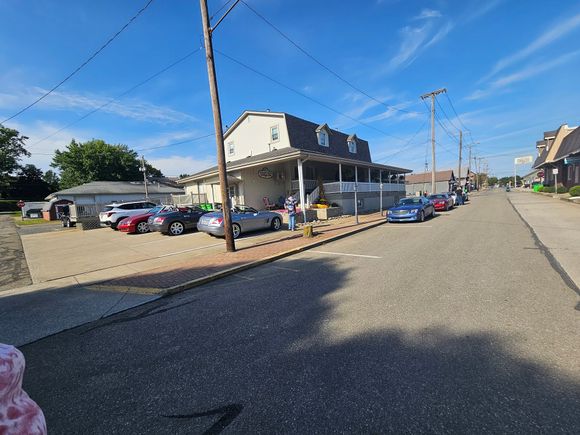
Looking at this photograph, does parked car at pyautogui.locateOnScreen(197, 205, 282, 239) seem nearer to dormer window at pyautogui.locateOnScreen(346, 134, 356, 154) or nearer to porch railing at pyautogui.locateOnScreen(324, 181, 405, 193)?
porch railing at pyautogui.locateOnScreen(324, 181, 405, 193)

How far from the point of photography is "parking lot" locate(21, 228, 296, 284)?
313 inches

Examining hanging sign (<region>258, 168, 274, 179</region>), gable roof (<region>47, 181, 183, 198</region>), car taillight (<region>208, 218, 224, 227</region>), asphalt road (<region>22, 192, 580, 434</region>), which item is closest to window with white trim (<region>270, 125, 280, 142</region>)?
hanging sign (<region>258, 168, 274, 179</region>)

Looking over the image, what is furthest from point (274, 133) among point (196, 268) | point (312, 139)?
point (196, 268)

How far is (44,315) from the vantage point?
4969 millimetres

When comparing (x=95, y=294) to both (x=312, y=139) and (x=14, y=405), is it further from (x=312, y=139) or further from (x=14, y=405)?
(x=312, y=139)

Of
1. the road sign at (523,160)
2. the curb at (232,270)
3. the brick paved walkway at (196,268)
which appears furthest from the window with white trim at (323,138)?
the road sign at (523,160)

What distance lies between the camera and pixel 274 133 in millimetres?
22922

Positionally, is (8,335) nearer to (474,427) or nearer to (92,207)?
(474,427)

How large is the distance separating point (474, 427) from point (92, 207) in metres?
28.5

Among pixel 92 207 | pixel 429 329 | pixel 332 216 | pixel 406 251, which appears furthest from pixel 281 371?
pixel 92 207

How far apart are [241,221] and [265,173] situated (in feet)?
31.0

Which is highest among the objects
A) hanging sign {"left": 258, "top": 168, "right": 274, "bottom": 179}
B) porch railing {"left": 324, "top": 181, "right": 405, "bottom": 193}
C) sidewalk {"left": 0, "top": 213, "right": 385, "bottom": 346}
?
hanging sign {"left": 258, "top": 168, "right": 274, "bottom": 179}

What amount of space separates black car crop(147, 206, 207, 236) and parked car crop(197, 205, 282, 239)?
2236 millimetres

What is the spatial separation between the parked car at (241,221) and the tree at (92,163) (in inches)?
2017
